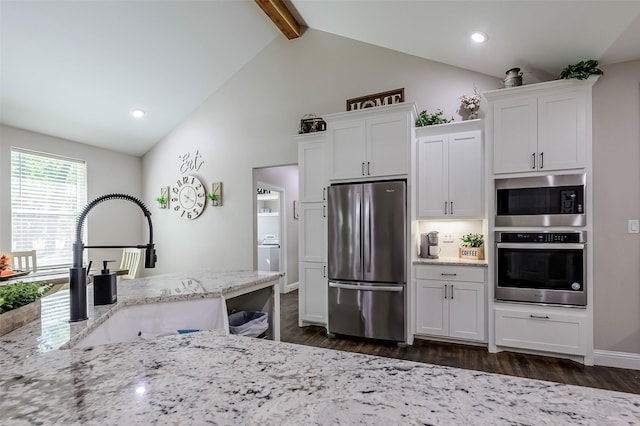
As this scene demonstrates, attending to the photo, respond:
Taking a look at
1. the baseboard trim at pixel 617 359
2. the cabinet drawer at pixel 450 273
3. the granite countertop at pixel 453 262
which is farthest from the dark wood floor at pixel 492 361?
the granite countertop at pixel 453 262

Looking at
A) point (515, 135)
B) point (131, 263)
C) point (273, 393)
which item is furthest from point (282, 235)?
point (273, 393)

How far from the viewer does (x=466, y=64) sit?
3.23 meters

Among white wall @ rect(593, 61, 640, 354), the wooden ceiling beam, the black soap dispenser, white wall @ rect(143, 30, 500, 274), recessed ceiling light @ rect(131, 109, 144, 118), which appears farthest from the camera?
recessed ceiling light @ rect(131, 109, 144, 118)

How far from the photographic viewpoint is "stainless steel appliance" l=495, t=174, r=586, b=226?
8.69 ft

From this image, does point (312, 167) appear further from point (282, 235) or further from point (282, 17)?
point (282, 235)

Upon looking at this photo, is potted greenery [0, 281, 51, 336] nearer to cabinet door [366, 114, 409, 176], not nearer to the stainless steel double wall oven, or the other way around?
cabinet door [366, 114, 409, 176]

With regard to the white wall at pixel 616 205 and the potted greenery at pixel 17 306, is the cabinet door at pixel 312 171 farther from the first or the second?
the potted greenery at pixel 17 306

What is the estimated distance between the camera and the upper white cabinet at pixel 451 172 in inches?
123

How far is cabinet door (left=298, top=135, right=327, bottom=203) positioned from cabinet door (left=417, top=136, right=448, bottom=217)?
42.2 inches

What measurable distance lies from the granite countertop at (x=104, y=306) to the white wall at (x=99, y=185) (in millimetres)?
3080

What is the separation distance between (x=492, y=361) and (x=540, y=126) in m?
2.08

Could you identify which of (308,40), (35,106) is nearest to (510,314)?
(308,40)

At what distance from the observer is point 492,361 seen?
2734mm

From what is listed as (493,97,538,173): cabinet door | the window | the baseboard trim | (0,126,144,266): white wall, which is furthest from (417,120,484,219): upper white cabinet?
the window
